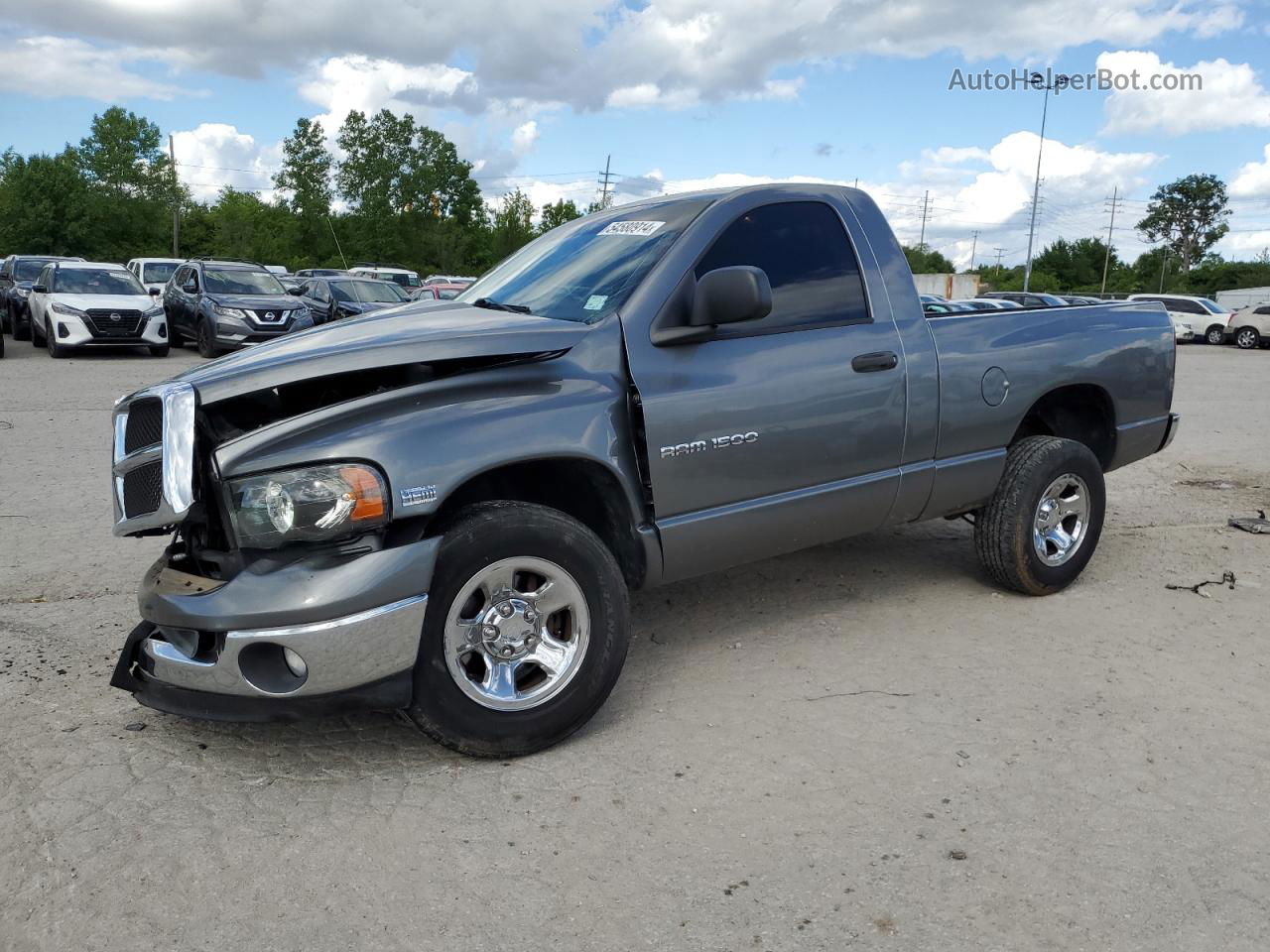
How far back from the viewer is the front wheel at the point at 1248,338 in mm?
32938

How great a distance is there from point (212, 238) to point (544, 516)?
83124mm

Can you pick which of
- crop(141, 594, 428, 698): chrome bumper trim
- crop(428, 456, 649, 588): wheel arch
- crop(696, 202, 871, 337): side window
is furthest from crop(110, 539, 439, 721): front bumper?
crop(696, 202, 871, 337): side window

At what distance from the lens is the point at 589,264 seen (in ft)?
13.9

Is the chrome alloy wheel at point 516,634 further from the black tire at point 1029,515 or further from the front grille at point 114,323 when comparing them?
the front grille at point 114,323

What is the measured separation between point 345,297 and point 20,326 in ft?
24.3

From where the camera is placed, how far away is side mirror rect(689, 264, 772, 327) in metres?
3.62

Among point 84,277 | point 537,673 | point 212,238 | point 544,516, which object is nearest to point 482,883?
point 537,673

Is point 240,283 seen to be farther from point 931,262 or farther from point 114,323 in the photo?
point 931,262

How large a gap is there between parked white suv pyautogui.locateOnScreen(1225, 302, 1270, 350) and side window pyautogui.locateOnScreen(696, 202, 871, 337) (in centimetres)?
3380

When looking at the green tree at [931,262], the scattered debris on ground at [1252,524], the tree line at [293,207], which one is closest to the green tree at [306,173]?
the tree line at [293,207]

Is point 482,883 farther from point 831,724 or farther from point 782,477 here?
point 782,477

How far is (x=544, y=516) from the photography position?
3400 millimetres

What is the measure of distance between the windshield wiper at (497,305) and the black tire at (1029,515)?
2382mm

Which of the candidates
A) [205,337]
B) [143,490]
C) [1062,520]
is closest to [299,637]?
[143,490]
